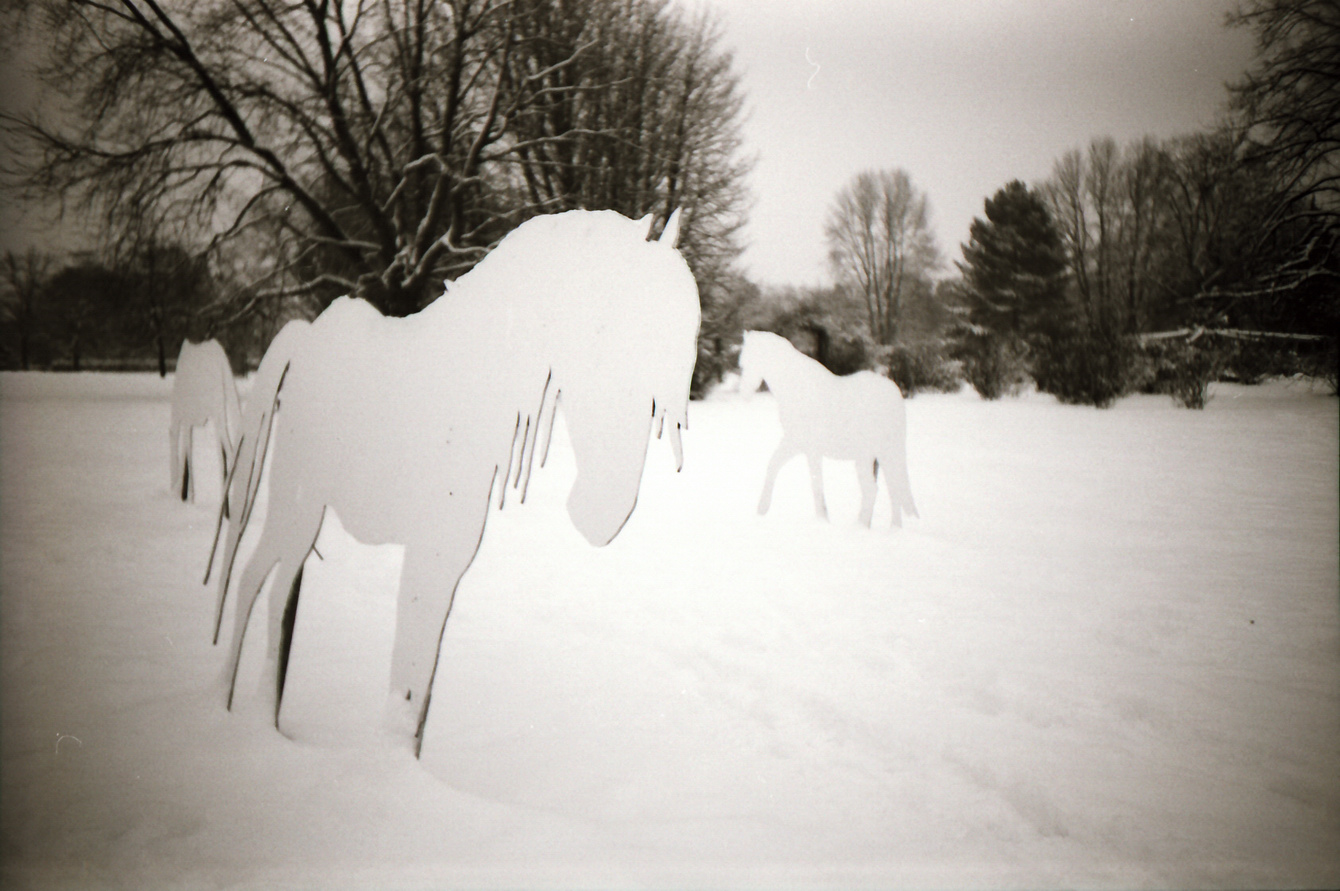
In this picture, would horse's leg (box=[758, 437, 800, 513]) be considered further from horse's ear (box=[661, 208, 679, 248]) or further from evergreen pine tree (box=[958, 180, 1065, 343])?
evergreen pine tree (box=[958, 180, 1065, 343])

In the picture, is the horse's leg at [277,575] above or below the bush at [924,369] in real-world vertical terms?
below

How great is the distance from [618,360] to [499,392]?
0.39 m

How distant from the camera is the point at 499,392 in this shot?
68.2 inches

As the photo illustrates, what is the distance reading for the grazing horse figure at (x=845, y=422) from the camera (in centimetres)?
486

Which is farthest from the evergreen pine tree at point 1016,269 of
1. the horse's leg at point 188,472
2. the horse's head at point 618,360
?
the horse's leg at point 188,472

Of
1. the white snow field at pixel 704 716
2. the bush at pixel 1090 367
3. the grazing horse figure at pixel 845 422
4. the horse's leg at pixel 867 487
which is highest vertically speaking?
the bush at pixel 1090 367

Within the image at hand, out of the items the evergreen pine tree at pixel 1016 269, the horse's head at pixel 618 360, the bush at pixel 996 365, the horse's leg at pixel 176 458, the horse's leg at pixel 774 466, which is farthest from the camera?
the bush at pixel 996 365

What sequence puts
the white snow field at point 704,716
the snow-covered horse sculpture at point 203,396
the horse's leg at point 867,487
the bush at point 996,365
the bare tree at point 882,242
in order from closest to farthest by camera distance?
1. the white snow field at point 704,716
2. the snow-covered horse sculpture at point 203,396
3. the horse's leg at point 867,487
4. the bare tree at point 882,242
5. the bush at point 996,365

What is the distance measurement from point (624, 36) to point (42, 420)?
10.8 m

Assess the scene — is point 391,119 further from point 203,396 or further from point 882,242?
point 882,242

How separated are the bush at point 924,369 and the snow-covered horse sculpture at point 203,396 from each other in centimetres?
1631

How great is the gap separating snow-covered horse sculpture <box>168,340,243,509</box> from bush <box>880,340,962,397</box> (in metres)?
16.3

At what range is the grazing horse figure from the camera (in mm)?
4863

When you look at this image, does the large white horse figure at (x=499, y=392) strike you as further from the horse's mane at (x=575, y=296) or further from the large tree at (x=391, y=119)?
the large tree at (x=391, y=119)
